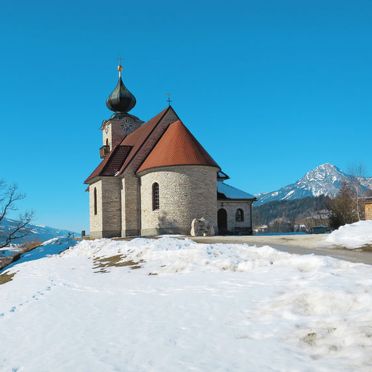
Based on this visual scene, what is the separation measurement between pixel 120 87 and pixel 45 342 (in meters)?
37.2

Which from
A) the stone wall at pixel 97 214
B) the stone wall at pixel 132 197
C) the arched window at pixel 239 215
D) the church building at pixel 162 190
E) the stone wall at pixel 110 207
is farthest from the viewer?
the stone wall at pixel 97 214

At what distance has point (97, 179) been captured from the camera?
34812 mm

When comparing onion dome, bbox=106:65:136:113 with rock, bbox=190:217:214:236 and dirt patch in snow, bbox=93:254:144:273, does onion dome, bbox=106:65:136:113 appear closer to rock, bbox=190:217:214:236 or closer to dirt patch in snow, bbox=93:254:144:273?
rock, bbox=190:217:214:236

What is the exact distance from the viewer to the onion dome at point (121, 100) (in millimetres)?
41812

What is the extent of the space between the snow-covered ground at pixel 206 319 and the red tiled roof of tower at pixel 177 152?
15866mm

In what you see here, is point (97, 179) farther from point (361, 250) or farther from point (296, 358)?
point (296, 358)

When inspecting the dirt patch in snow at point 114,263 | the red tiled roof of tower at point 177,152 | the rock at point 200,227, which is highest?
the red tiled roof of tower at point 177,152

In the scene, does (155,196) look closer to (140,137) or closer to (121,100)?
(140,137)

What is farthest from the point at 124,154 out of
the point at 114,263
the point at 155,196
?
the point at 114,263

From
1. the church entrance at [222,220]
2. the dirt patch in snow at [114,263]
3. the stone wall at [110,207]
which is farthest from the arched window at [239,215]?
the dirt patch in snow at [114,263]

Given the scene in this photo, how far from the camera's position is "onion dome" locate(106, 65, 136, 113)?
41.8m

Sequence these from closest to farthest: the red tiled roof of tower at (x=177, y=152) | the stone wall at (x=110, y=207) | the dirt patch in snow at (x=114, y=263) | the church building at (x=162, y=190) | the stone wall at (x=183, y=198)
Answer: the dirt patch in snow at (x=114, y=263), the stone wall at (x=183, y=198), the church building at (x=162, y=190), the red tiled roof of tower at (x=177, y=152), the stone wall at (x=110, y=207)

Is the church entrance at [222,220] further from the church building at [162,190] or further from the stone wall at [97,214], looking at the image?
the stone wall at [97,214]

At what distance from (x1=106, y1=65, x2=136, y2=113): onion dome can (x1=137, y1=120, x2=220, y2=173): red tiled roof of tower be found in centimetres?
1149
